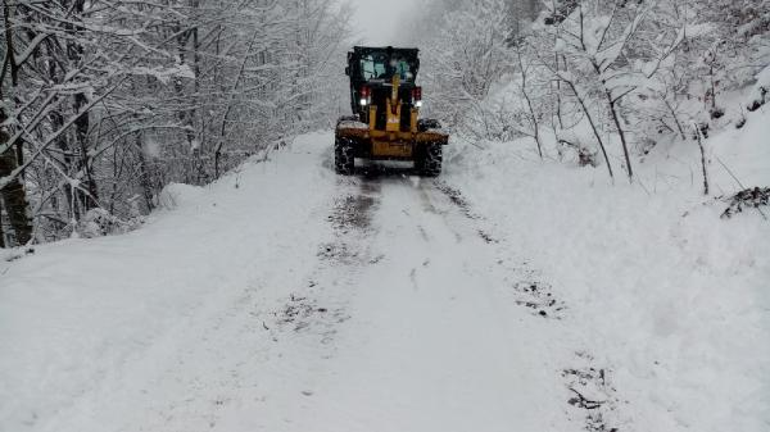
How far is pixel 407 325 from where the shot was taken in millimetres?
4820

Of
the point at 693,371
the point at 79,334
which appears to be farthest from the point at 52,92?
the point at 693,371

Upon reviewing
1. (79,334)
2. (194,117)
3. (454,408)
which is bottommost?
(454,408)

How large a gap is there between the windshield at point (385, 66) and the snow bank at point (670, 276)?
20.3ft

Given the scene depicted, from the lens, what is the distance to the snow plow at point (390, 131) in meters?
12.0

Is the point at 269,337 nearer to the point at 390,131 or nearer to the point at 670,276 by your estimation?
the point at 670,276

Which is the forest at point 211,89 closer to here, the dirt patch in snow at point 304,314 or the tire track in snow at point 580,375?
the tire track in snow at point 580,375

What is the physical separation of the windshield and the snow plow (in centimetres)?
23

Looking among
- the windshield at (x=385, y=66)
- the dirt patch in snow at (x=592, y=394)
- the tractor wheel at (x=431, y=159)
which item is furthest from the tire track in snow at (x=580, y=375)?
the windshield at (x=385, y=66)

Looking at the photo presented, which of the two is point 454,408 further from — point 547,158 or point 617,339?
point 547,158

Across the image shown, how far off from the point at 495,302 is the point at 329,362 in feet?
6.18

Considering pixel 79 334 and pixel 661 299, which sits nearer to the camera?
pixel 79 334

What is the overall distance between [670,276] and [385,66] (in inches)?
391

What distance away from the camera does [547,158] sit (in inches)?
420

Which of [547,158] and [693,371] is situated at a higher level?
[547,158]
